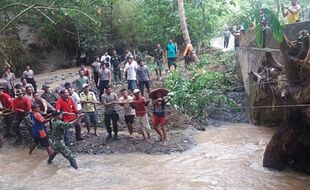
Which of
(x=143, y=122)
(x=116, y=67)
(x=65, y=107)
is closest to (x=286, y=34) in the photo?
(x=143, y=122)

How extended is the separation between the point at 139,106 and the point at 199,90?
466 cm

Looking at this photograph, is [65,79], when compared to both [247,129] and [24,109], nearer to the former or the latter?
[24,109]

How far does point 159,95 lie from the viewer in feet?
35.6

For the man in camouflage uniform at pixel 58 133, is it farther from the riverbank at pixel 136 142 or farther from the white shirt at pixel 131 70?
the white shirt at pixel 131 70

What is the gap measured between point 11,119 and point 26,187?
3797 mm

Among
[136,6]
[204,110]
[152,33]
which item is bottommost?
[204,110]

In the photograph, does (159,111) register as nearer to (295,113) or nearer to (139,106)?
(139,106)

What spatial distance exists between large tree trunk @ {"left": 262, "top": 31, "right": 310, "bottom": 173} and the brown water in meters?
0.33

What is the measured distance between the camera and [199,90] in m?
15.0

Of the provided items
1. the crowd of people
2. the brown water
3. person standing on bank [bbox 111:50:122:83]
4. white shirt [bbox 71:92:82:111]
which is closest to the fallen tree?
the brown water

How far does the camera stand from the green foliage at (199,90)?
14172 mm

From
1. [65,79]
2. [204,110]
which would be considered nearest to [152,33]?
[65,79]

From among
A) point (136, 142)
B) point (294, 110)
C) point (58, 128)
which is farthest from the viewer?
point (136, 142)

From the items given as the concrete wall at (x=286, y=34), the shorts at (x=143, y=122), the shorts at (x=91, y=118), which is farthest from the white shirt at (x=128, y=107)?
the concrete wall at (x=286, y=34)
